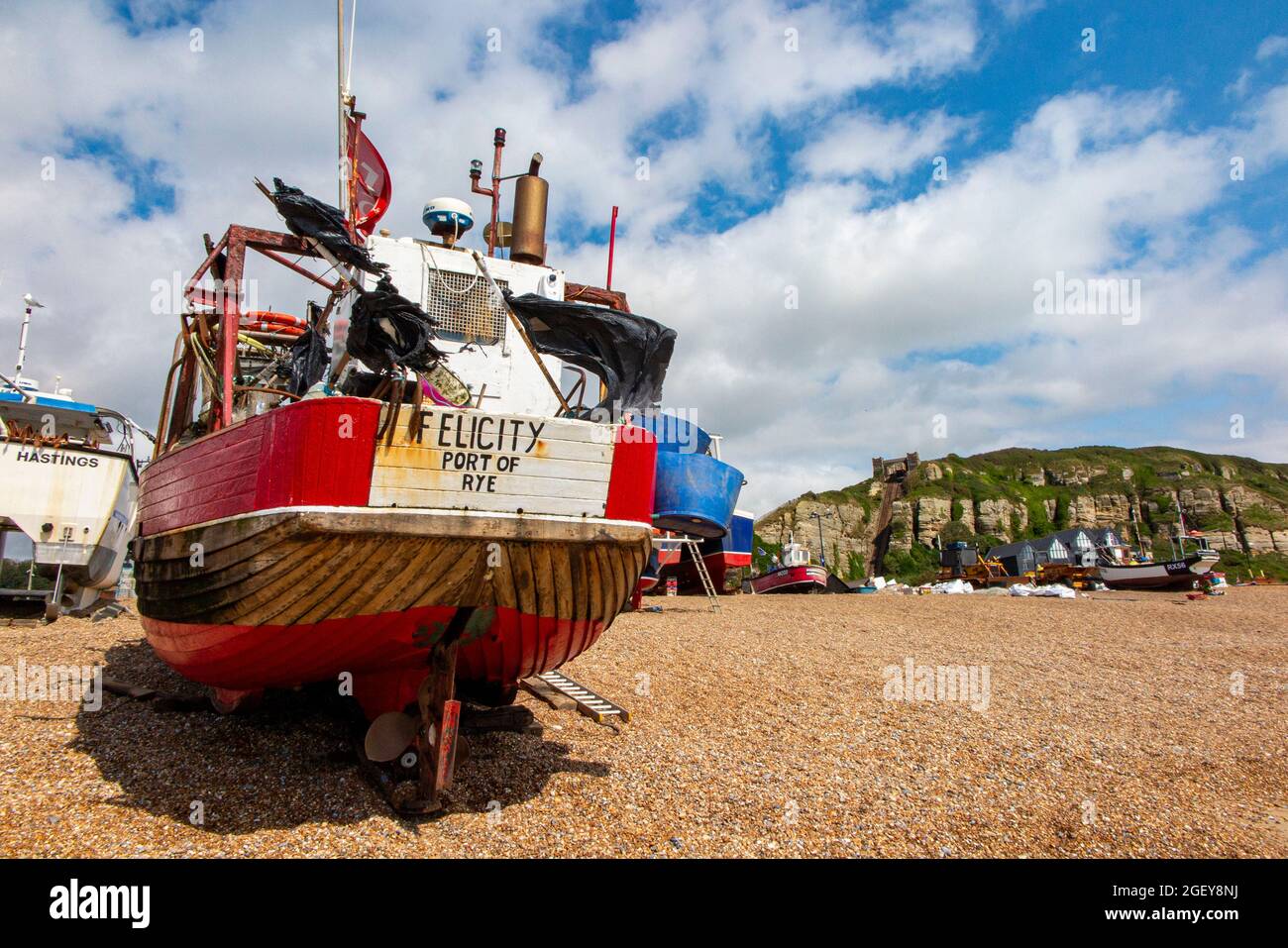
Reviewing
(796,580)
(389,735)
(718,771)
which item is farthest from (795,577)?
(389,735)

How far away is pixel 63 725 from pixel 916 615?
15621mm

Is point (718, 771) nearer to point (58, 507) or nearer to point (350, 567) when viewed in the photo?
point (350, 567)

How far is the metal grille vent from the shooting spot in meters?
6.34

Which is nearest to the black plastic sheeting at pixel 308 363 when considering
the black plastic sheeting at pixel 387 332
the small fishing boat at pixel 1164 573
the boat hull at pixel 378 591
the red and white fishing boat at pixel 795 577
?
the boat hull at pixel 378 591

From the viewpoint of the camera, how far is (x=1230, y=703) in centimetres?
806

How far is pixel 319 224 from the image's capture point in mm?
4730

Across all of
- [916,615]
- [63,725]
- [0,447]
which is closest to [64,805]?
[63,725]

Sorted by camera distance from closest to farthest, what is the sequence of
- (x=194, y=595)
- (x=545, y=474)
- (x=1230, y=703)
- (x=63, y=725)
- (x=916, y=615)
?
(x=545, y=474)
(x=194, y=595)
(x=63, y=725)
(x=1230, y=703)
(x=916, y=615)

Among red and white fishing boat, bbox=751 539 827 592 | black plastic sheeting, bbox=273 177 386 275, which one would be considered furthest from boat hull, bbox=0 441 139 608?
red and white fishing boat, bbox=751 539 827 592

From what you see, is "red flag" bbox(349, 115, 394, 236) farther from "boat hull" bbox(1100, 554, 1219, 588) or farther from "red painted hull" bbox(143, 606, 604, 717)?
"boat hull" bbox(1100, 554, 1219, 588)

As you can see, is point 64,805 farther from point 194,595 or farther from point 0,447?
point 0,447

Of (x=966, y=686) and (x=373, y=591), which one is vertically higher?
(x=373, y=591)
